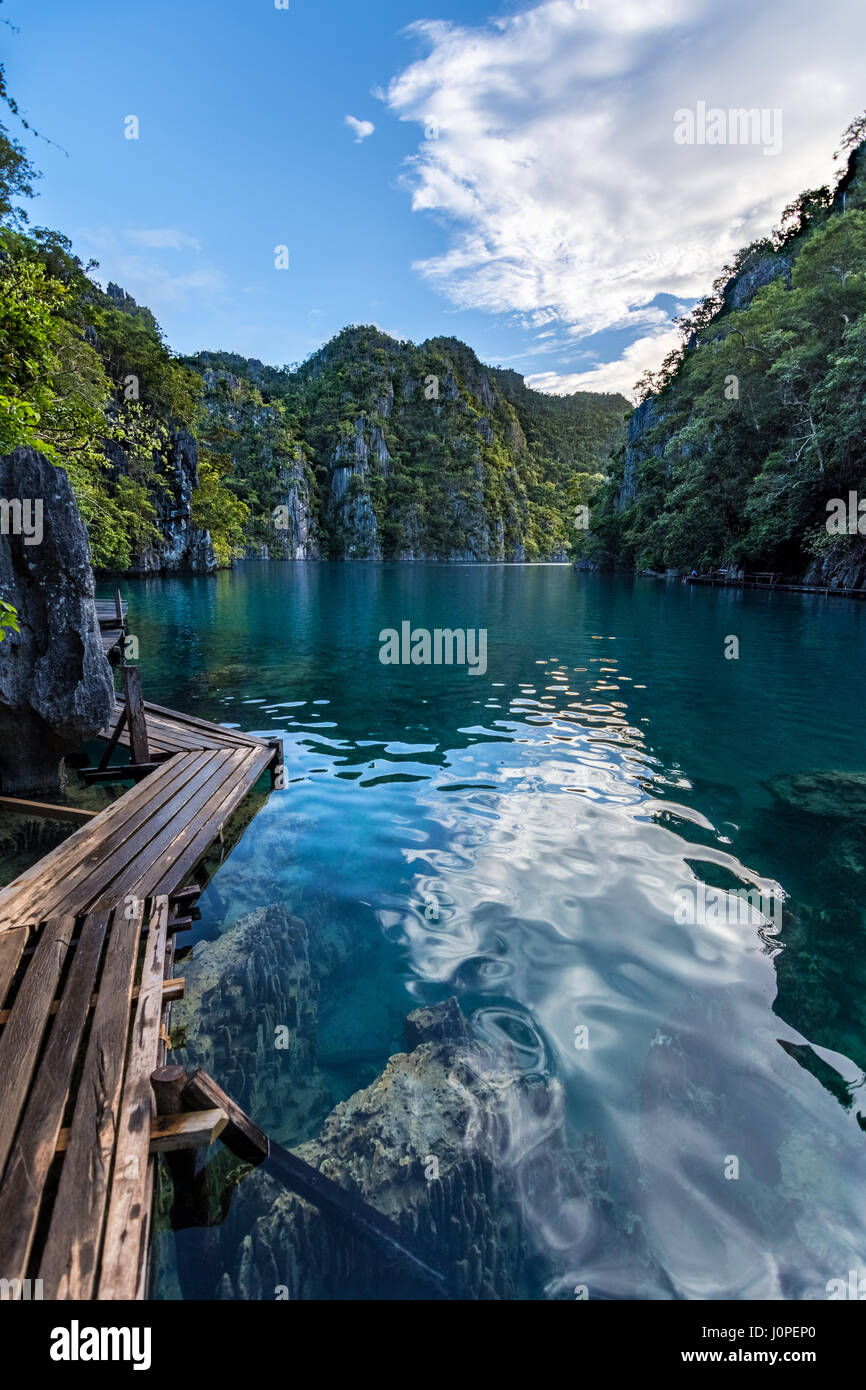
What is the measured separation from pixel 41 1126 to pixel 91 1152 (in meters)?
0.30

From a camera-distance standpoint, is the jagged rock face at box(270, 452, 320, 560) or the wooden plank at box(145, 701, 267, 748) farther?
the jagged rock face at box(270, 452, 320, 560)

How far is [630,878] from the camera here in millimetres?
5938

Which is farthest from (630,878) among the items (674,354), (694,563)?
(674,354)

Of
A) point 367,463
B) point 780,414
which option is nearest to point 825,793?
point 780,414

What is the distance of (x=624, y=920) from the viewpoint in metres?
5.27

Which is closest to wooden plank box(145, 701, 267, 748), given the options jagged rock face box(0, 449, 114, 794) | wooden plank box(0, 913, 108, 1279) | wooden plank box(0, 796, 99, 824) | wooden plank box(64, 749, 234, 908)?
wooden plank box(64, 749, 234, 908)

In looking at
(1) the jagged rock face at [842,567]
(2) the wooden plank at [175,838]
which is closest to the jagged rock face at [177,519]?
(2) the wooden plank at [175,838]

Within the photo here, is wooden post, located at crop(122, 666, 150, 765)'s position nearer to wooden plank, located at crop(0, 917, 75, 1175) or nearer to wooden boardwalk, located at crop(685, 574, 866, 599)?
wooden plank, located at crop(0, 917, 75, 1175)

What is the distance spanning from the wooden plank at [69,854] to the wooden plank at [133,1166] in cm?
146

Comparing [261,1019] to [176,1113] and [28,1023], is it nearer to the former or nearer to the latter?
[176,1113]

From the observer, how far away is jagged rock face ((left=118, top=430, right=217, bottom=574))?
2165 inches

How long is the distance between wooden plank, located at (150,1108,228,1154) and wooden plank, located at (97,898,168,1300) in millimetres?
79

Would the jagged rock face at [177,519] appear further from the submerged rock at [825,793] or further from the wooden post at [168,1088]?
the wooden post at [168,1088]

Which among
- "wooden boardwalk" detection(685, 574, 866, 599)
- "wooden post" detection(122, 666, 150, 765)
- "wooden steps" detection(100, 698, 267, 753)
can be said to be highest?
"wooden boardwalk" detection(685, 574, 866, 599)
